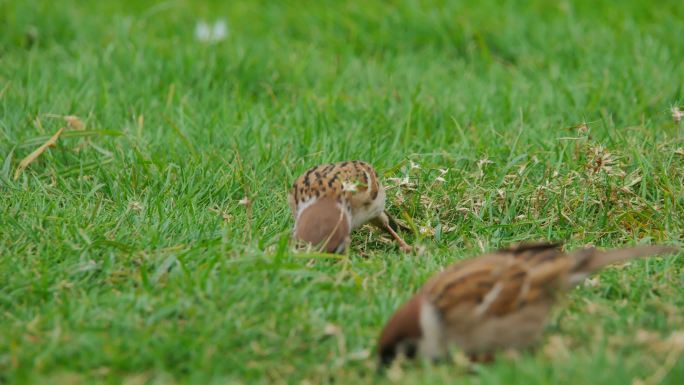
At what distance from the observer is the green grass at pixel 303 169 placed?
149 inches

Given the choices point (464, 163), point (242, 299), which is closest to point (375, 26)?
point (464, 163)

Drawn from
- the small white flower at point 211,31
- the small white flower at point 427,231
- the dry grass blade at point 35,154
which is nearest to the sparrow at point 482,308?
the small white flower at point 427,231

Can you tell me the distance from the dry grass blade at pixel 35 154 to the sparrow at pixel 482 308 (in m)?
2.67

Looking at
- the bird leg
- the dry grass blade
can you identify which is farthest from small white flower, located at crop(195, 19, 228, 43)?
the bird leg

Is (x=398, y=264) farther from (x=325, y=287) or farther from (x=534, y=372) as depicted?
(x=534, y=372)

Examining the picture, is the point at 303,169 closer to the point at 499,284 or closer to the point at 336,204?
the point at 336,204

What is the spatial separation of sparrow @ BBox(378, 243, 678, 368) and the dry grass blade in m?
2.67

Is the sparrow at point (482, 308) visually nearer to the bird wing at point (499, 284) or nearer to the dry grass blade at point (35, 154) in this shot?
the bird wing at point (499, 284)

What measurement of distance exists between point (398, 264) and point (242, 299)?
85 centimetres

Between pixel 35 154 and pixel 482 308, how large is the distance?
2958 millimetres

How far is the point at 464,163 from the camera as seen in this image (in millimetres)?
5730

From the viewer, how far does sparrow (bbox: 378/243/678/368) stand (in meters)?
3.68

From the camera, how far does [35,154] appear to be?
18.2ft

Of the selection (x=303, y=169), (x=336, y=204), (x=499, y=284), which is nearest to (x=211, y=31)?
(x=303, y=169)
